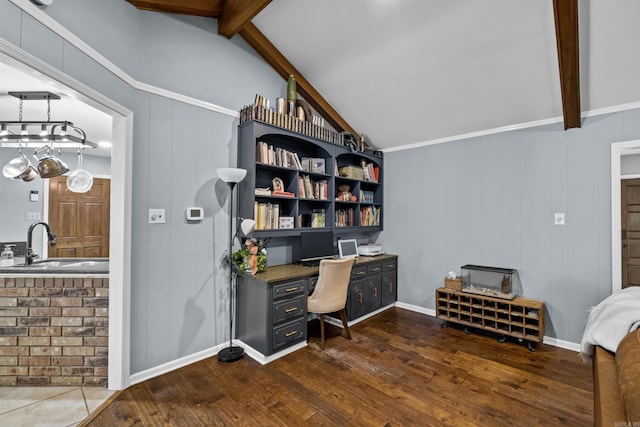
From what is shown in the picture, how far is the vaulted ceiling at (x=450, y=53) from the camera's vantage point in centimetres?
219

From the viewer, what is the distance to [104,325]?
6.97 feet

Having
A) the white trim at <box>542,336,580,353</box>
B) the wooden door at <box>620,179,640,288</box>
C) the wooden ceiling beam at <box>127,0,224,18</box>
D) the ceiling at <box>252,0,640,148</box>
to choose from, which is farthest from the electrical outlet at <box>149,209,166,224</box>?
the wooden door at <box>620,179,640,288</box>

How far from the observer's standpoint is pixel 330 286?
2.77 m

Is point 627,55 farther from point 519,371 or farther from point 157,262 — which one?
point 157,262

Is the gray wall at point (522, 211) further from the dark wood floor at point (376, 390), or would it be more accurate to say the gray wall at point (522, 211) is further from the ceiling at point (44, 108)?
the ceiling at point (44, 108)

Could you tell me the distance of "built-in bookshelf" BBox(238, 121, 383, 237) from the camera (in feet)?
9.20

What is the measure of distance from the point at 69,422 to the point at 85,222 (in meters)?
3.94

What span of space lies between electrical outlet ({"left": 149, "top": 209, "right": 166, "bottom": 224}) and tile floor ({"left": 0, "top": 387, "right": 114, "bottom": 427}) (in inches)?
50.6

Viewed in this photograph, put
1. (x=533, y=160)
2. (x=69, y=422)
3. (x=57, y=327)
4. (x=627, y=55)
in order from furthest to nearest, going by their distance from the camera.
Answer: (x=533, y=160) → (x=627, y=55) → (x=57, y=327) → (x=69, y=422)

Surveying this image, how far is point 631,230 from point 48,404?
648cm

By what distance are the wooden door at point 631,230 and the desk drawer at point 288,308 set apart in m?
4.36

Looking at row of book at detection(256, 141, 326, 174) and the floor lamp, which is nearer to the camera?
the floor lamp

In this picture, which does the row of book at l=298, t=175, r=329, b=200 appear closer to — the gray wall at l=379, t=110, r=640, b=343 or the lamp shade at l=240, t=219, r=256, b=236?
the lamp shade at l=240, t=219, r=256, b=236

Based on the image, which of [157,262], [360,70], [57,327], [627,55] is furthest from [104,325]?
[627,55]
